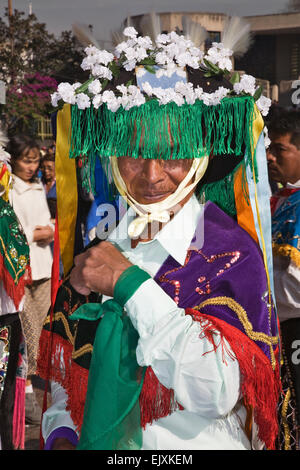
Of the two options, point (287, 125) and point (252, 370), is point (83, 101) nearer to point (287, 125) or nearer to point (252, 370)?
point (252, 370)

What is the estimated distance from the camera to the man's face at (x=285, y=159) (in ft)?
14.1

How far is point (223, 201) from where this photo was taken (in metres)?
2.36

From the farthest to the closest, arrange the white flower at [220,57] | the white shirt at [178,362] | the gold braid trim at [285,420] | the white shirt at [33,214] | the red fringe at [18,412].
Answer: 1. the white shirt at [33,214]
2. the red fringe at [18,412]
3. the gold braid trim at [285,420]
4. the white flower at [220,57]
5. the white shirt at [178,362]

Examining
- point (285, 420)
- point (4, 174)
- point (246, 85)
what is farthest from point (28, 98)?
point (246, 85)

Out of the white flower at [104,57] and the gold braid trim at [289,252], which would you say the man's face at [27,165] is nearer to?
the gold braid trim at [289,252]

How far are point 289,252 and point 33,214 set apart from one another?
3325 millimetres

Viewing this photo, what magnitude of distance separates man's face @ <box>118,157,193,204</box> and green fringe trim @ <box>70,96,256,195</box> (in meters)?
0.04

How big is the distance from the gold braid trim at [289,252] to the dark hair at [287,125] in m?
0.83

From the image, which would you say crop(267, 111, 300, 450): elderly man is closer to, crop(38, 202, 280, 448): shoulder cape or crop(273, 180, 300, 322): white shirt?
crop(273, 180, 300, 322): white shirt

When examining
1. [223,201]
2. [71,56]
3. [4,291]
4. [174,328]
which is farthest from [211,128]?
[71,56]

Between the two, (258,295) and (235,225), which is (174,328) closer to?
(258,295)

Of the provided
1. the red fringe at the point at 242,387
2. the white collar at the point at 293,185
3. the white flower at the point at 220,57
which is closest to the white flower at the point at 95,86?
the white flower at the point at 220,57

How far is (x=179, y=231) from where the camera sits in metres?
2.15

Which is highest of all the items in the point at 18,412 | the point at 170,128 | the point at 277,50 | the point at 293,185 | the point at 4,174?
the point at 277,50
